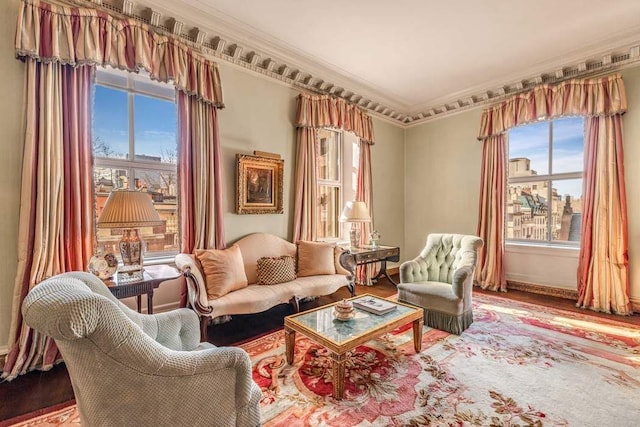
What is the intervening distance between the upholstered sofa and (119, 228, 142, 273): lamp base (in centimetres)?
35

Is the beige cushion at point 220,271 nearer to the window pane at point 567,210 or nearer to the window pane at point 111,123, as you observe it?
the window pane at point 111,123

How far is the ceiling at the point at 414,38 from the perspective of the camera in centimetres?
271

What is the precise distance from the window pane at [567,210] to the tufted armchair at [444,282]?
196 cm

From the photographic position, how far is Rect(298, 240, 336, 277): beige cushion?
3471mm

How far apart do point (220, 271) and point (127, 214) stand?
94 centimetres

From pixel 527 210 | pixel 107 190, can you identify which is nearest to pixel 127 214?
pixel 107 190

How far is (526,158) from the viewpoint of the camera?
4.37 m

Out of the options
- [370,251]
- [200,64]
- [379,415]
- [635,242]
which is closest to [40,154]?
[200,64]

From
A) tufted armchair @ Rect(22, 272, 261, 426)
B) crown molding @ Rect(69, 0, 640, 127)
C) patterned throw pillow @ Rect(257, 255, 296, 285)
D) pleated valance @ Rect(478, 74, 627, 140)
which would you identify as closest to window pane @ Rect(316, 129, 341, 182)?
crown molding @ Rect(69, 0, 640, 127)

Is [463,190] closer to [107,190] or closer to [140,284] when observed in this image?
[140,284]

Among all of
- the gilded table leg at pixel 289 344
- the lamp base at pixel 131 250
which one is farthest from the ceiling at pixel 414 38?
the gilded table leg at pixel 289 344

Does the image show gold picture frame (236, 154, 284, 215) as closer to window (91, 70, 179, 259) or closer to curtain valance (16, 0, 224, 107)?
window (91, 70, 179, 259)

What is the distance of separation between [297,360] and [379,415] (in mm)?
816

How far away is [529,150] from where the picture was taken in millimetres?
4348
